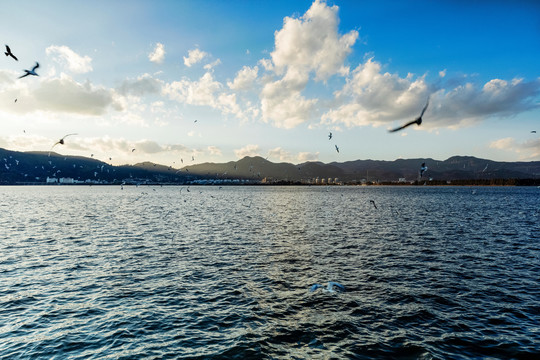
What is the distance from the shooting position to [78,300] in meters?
18.2

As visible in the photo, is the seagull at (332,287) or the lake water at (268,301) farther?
the seagull at (332,287)

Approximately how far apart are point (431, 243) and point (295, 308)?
27.5m

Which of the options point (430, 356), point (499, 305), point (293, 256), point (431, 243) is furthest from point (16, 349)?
point (431, 243)

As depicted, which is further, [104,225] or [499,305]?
[104,225]

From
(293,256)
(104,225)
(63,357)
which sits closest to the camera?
(63,357)

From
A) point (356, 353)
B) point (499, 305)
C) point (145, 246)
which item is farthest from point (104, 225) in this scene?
point (499, 305)

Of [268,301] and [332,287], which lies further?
[332,287]

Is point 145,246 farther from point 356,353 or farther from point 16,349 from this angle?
point 356,353

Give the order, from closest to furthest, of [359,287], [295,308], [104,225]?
[295,308] → [359,287] → [104,225]

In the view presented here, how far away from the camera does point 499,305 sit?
1733 centimetres

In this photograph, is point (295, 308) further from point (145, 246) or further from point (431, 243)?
point (431, 243)

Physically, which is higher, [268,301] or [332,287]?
[332,287]

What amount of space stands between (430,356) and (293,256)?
18.2 m

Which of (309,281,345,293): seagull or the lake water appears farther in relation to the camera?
(309,281,345,293): seagull
